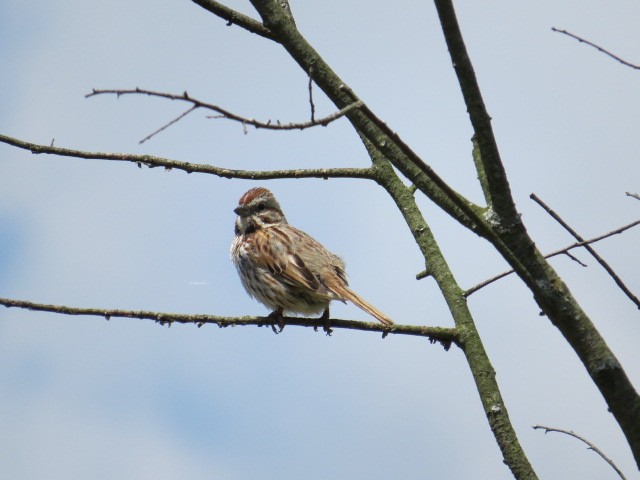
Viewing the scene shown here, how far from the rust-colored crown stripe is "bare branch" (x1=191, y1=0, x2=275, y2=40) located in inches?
179

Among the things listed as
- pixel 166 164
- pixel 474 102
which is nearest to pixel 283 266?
pixel 166 164

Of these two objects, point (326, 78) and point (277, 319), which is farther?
→ point (277, 319)

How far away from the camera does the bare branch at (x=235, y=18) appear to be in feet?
16.3

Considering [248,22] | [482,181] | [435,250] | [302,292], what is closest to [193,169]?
[248,22]

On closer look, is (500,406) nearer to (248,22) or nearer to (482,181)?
(482,181)

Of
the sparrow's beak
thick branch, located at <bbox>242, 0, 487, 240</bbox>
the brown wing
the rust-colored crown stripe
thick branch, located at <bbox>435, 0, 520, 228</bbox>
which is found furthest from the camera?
the rust-colored crown stripe

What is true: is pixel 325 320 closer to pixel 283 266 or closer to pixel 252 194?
pixel 283 266

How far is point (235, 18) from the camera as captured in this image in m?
5.04

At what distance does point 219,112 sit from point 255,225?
6.05 metres

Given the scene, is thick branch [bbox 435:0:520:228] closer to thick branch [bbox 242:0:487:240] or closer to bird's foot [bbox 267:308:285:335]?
thick branch [bbox 242:0:487:240]

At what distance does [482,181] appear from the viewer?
4.54m

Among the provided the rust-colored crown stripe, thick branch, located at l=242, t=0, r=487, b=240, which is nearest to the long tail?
thick branch, located at l=242, t=0, r=487, b=240

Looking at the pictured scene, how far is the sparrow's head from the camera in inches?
368

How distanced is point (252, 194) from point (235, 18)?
4670mm
